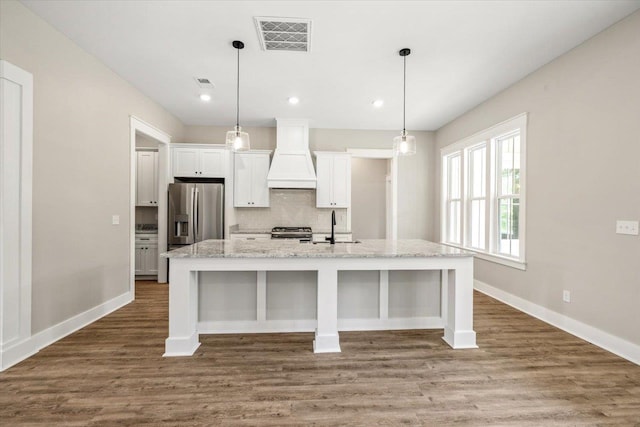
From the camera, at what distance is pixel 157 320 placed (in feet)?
11.1

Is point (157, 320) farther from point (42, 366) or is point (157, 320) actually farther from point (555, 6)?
point (555, 6)

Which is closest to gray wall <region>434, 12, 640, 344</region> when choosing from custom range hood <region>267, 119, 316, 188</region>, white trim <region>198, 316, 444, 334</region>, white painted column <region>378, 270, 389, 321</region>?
white trim <region>198, 316, 444, 334</region>

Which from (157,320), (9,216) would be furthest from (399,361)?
(9,216)

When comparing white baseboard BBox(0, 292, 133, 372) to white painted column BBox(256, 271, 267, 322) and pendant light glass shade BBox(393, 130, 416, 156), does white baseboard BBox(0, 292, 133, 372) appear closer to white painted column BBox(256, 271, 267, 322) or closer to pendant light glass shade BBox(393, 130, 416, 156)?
white painted column BBox(256, 271, 267, 322)

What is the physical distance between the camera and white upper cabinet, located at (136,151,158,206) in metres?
5.35

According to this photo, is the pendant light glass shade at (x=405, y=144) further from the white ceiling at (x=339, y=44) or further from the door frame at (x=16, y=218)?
the door frame at (x=16, y=218)

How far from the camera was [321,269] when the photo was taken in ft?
8.64

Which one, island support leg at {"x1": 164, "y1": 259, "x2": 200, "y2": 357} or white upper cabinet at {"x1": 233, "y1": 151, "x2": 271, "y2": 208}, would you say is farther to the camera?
white upper cabinet at {"x1": 233, "y1": 151, "x2": 271, "y2": 208}

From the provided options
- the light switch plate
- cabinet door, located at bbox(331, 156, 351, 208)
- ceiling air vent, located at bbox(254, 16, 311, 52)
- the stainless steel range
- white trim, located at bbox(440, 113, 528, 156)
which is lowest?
the stainless steel range

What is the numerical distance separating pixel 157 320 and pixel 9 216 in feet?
5.47

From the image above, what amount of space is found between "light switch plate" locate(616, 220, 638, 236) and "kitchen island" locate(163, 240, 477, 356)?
1.23 meters

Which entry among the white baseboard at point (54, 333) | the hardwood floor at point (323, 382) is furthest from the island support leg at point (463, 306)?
the white baseboard at point (54, 333)

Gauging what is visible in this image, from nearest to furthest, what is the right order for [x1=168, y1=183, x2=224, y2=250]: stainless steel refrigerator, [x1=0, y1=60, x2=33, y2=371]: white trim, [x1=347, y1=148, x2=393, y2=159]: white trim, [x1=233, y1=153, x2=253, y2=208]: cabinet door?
1. [x1=0, y1=60, x2=33, y2=371]: white trim
2. [x1=168, y1=183, x2=224, y2=250]: stainless steel refrigerator
3. [x1=233, y1=153, x2=253, y2=208]: cabinet door
4. [x1=347, y1=148, x2=393, y2=159]: white trim

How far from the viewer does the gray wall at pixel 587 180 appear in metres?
2.52
